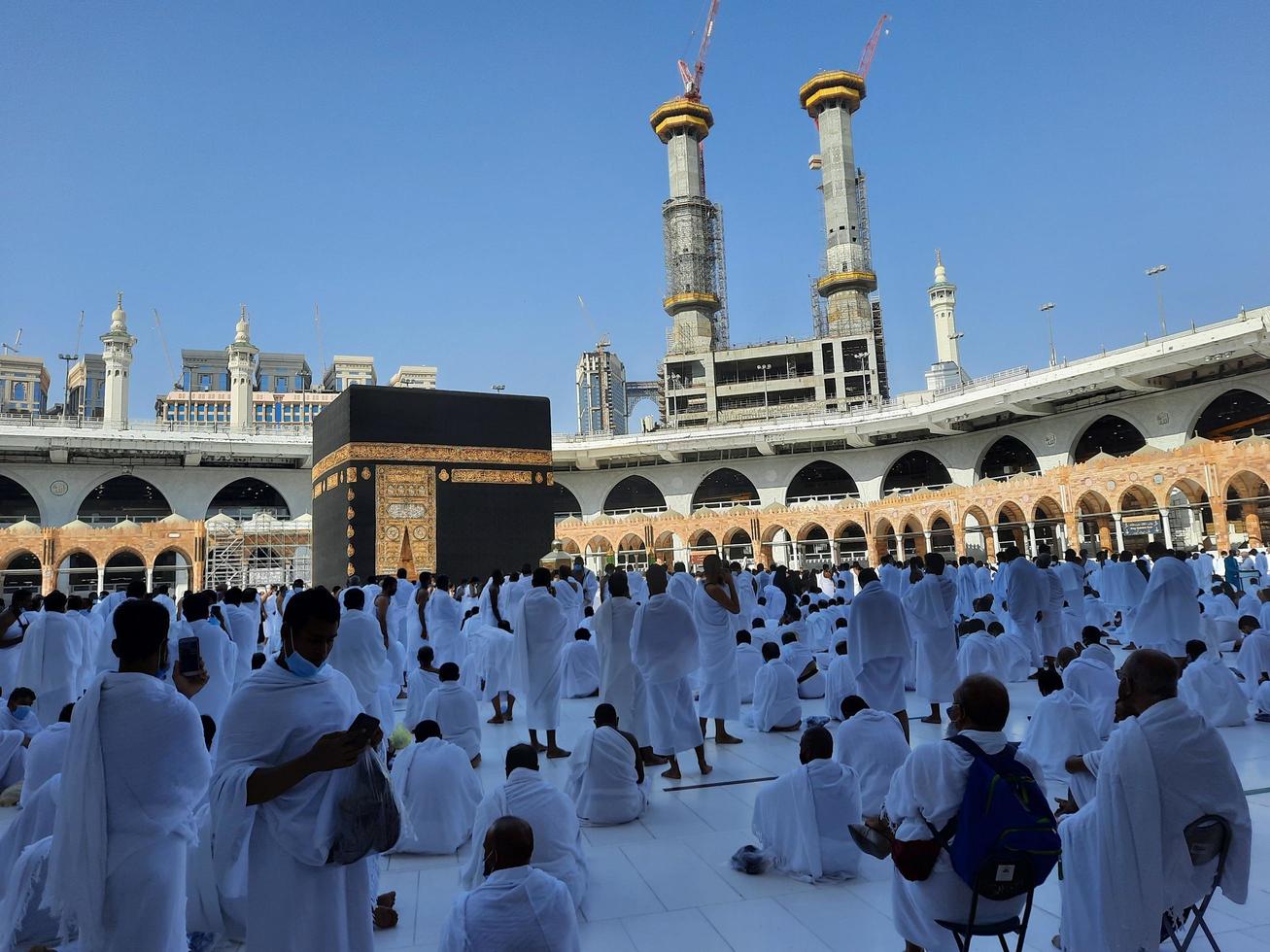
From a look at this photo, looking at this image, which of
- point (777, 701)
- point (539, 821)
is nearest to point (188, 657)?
point (539, 821)

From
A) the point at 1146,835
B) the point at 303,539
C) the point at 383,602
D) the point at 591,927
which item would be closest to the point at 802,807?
the point at 591,927

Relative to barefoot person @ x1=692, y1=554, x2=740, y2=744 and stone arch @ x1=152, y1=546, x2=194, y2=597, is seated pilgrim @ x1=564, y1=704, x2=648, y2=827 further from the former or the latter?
stone arch @ x1=152, y1=546, x2=194, y2=597

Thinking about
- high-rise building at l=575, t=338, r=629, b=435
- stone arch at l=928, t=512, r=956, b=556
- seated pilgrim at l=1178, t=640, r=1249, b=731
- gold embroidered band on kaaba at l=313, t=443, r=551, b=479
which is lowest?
seated pilgrim at l=1178, t=640, r=1249, b=731

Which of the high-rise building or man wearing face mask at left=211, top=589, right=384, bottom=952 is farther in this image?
the high-rise building

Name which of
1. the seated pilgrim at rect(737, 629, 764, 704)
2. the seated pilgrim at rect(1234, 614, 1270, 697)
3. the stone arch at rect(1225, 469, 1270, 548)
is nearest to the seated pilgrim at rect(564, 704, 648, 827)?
the seated pilgrim at rect(737, 629, 764, 704)

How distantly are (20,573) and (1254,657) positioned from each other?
92.8ft

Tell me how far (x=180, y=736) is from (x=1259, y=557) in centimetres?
1605

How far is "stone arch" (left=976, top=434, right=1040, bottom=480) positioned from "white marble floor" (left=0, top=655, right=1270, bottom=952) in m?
28.2

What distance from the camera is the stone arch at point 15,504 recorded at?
30.3m

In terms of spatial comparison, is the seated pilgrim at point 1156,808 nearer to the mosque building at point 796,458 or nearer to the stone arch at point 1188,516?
the mosque building at point 796,458

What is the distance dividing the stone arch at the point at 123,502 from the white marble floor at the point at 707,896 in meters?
31.9

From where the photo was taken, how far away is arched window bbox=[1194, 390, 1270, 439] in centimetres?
2467

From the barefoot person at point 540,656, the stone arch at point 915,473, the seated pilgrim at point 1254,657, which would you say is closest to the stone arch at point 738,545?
the stone arch at point 915,473

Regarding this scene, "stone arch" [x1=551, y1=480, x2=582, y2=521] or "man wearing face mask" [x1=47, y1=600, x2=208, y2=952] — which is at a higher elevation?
"stone arch" [x1=551, y1=480, x2=582, y2=521]
